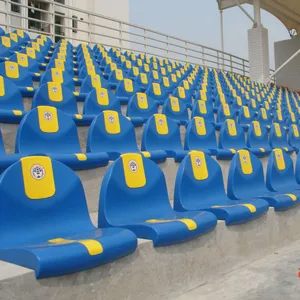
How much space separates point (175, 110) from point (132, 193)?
210cm

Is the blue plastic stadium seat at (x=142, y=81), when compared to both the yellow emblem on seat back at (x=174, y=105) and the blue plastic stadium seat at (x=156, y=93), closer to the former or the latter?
the blue plastic stadium seat at (x=156, y=93)

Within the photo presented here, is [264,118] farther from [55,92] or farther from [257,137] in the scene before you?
[55,92]

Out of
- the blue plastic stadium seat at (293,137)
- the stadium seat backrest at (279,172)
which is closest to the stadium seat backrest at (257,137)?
the blue plastic stadium seat at (293,137)

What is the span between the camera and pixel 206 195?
6.08 ft

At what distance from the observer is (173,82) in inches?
214

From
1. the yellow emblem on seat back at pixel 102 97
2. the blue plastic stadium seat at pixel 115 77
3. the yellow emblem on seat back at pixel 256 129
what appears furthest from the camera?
the blue plastic stadium seat at pixel 115 77

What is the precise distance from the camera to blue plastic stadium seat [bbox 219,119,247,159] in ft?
9.93

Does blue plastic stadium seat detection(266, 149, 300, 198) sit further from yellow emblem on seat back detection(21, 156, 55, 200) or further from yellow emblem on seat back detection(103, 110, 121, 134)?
yellow emblem on seat back detection(21, 156, 55, 200)

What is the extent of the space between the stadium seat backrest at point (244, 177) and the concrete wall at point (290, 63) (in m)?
10.3

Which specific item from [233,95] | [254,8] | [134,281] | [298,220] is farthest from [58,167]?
[254,8]

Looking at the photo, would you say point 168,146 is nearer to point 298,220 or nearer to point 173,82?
point 298,220

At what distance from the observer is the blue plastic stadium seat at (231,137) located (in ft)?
9.93

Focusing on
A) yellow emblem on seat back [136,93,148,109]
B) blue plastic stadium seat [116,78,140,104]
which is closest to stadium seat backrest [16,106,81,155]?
yellow emblem on seat back [136,93,148,109]

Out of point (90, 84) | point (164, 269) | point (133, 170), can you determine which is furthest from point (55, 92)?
point (164, 269)
